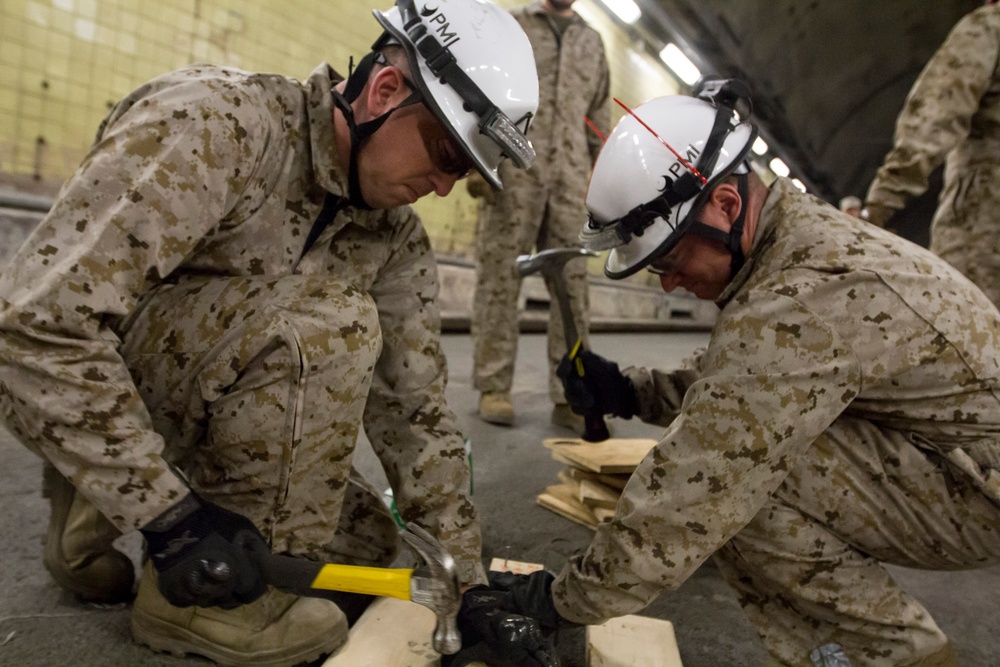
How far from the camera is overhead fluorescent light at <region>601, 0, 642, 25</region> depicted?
867 cm

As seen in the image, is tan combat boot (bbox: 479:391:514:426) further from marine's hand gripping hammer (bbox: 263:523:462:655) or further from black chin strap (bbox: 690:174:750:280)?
marine's hand gripping hammer (bbox: 263:523:462:655)

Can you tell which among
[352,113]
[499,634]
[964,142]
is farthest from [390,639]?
[964,142]

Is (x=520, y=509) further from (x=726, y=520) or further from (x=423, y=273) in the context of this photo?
(x=726, y=520)

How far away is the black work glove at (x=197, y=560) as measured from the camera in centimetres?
106

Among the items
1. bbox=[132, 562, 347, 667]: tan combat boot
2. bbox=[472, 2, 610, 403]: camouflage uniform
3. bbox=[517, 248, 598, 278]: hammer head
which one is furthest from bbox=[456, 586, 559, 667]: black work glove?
bbox=[472, 2, 610, 403]: camouflage uniform

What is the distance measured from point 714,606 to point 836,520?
518 mm

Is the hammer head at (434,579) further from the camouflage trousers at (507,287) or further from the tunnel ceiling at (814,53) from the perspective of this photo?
the tunnel ceiling at (814,53)

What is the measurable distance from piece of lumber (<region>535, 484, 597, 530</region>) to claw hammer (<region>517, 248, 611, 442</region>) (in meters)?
0.21

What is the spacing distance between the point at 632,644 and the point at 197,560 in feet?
2.84

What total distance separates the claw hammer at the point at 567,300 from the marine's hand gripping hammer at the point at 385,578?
0.97 meters

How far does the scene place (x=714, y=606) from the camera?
1.70 m

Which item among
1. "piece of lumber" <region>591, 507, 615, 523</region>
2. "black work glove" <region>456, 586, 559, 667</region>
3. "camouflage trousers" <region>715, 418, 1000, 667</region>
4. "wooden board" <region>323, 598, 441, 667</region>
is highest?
"camouflage trousers" <region>715, 418, 1000, 667</region>

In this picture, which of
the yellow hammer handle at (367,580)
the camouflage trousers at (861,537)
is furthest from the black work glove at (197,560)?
the camouflage trousers at (861,537)

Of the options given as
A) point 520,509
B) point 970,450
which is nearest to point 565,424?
point 520,509
